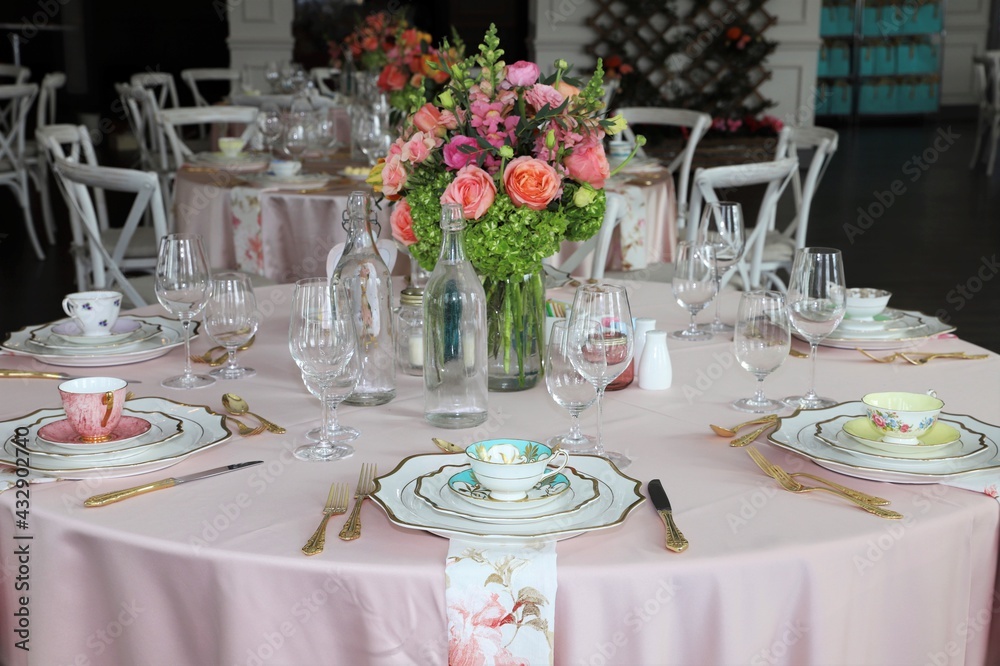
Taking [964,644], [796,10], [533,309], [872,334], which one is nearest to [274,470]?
[533,309]

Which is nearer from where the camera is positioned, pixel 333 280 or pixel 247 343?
pixel 333 280

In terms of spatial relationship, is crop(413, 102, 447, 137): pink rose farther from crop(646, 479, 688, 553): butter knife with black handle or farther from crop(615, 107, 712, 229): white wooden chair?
crop(615, 107, 712, 229): white wooden chair

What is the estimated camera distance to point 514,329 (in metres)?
1.40

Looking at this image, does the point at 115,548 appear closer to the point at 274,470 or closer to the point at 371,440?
the point at 274,470

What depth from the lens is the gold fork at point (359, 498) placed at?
0.97 m

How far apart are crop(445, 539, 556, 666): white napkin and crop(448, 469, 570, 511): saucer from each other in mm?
55

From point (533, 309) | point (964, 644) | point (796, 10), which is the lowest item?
point (964, 644)

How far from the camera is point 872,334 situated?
1.61 meters

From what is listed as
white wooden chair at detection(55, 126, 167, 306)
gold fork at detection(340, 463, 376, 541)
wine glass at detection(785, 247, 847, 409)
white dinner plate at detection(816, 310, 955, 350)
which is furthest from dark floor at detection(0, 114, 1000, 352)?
gold fork at detection(340, 463, 376, 541)

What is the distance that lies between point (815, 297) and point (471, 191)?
1.52 feet

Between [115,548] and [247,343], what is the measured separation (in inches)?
22.7

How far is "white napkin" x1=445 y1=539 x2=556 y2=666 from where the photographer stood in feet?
3.02

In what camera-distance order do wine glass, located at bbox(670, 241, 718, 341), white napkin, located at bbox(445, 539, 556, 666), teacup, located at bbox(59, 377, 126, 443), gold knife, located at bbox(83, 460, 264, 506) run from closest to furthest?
white napkin, located at bbox(445, 539, 556, 666) → gold knife, located at bbox(83, 460, 264, 506) → teacup, located at bbox(59, 377, 126, 443) → wine glass, located at bbox(670, 241, 718, 341)

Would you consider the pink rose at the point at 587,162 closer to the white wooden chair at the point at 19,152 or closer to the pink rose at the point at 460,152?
the pink rose at the point at 460,152
